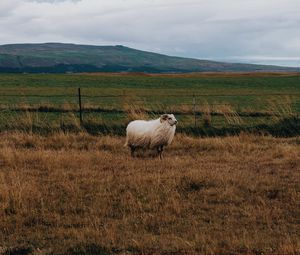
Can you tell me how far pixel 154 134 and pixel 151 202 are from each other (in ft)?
17.0

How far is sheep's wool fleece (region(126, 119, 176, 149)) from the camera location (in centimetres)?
1337

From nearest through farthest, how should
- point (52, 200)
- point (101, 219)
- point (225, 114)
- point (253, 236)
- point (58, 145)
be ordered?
point (253, 236)
point (101, 219)
point (52, 200)
point (58, 145)
point (225, 114)

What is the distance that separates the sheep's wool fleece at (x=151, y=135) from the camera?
43.9 feet

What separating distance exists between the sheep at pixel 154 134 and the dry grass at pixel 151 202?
14.4 inches

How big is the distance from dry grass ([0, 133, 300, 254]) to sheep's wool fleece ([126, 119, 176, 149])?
0.43m

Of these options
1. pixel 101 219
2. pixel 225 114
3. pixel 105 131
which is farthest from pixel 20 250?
pixel 225 114

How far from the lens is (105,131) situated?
17203 mm

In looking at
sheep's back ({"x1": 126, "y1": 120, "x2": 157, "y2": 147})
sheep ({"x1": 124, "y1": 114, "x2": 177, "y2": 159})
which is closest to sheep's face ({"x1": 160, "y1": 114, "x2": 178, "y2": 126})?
sheep ({"x1": 124, "y1": 114, "x2": 177, "y2": 159})

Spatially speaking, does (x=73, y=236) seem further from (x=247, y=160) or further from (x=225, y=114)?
(x=225, y=114)

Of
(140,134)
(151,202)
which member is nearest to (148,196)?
(151,202)

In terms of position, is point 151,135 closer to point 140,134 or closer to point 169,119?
point 140,134

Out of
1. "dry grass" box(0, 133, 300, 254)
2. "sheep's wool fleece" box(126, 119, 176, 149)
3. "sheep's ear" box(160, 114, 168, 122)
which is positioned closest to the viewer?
"dry grass" box(0, 133, 300, 254)

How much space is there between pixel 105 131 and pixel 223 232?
10747mm

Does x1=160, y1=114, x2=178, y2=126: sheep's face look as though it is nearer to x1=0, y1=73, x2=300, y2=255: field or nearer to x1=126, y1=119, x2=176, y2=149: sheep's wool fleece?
x1=126, y1=119, x2=176, y2=149: sheep's wool fleece
